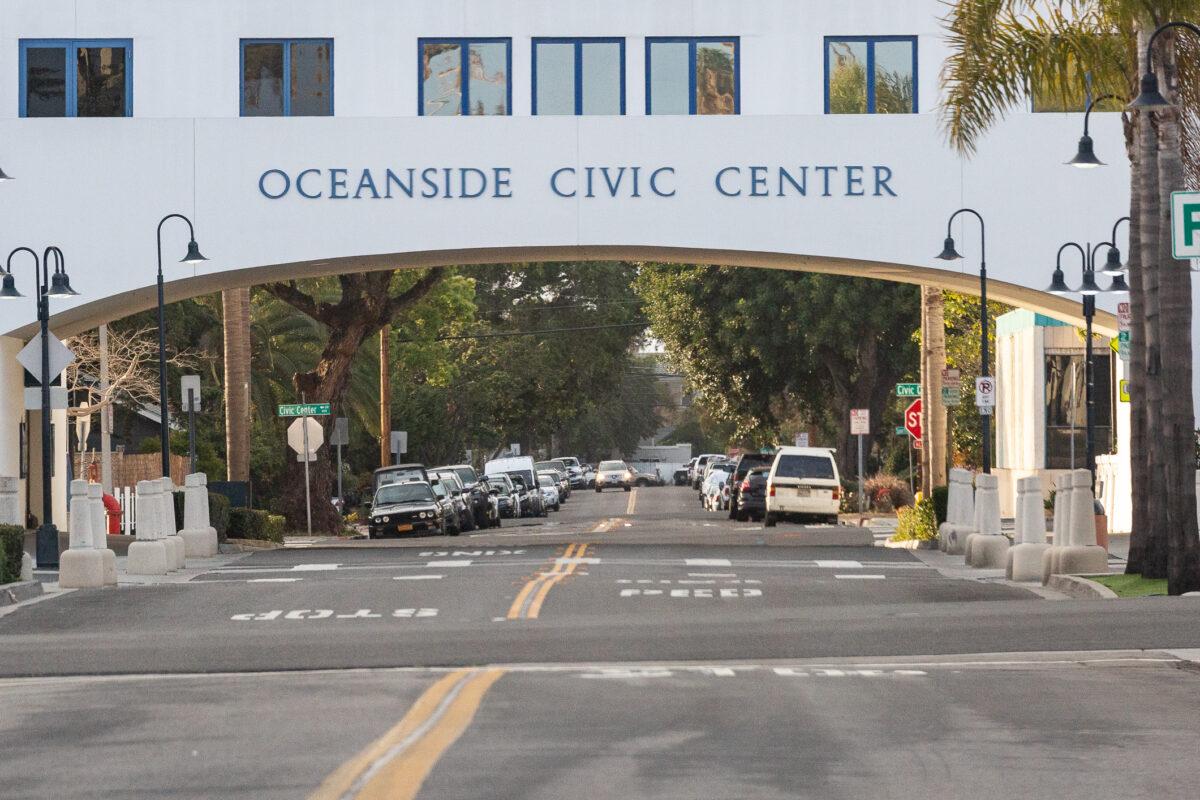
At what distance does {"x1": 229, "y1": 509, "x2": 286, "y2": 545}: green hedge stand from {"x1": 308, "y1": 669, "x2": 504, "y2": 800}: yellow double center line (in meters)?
24.7

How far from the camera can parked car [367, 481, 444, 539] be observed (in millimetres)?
44969

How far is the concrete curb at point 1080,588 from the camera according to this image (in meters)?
22.3

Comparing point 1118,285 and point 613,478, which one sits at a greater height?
point 1118,285

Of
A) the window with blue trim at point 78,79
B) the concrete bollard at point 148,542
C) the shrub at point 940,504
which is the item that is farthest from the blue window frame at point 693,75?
the concrete bollard at point 148,542

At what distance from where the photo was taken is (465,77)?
128 feet

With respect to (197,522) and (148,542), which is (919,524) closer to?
(197,522)

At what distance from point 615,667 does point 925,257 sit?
2381cm

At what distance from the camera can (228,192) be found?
38500mm

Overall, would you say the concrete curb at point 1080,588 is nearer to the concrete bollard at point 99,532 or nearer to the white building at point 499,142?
the concrete bollard at point 99,532

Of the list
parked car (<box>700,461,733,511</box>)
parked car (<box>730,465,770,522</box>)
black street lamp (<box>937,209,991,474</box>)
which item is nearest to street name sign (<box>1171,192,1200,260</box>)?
black street lamp (<box>937,209,991,474</box>)

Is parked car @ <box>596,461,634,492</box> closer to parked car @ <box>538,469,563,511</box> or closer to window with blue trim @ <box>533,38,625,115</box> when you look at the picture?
parked car @ <box>538,469,563,511</box>

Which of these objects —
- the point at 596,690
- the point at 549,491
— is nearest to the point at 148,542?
the point at 596,690

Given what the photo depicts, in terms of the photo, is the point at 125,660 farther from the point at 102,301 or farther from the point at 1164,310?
the point at 102,301

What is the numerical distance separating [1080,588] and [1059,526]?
65.3 inches
